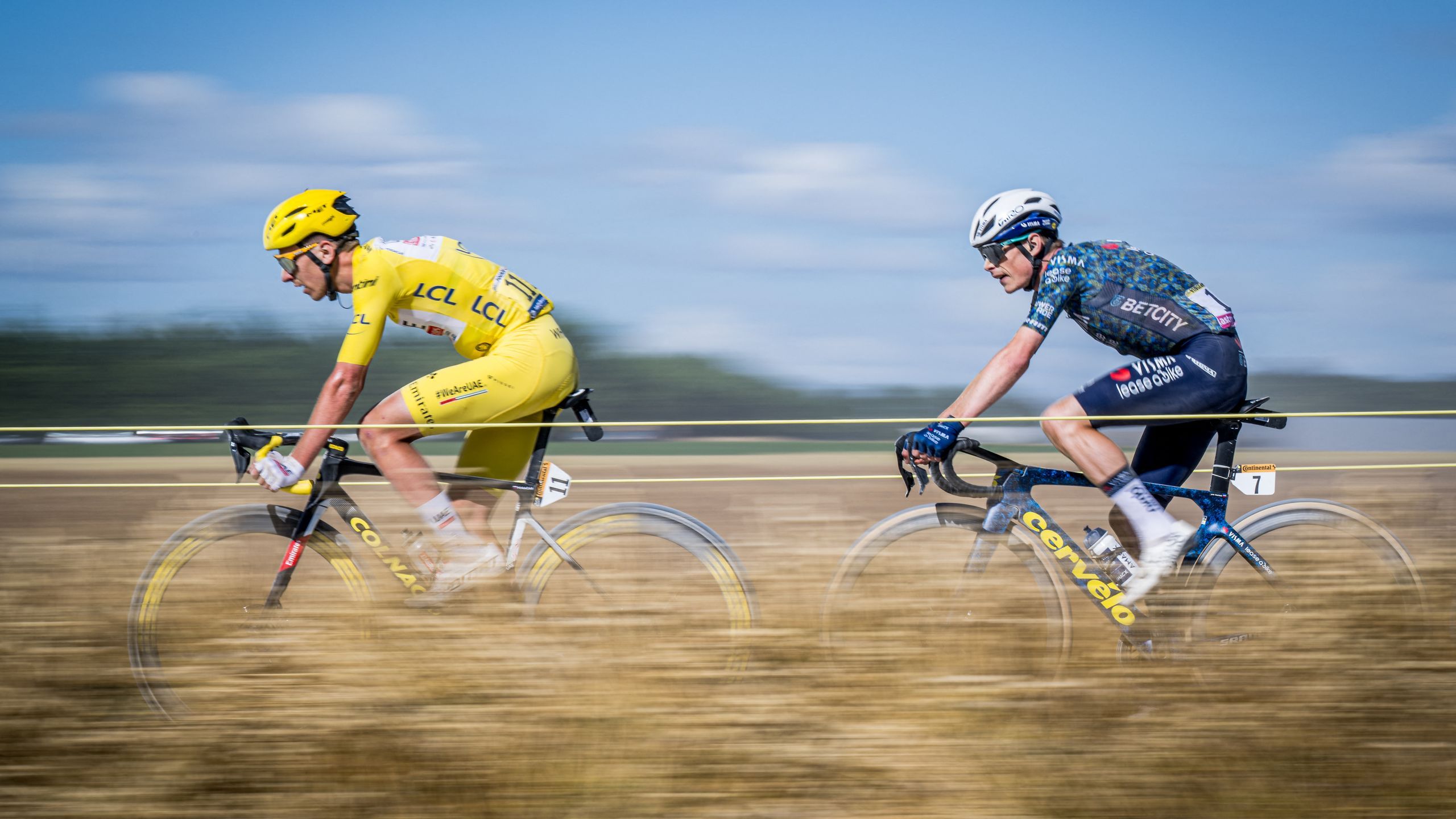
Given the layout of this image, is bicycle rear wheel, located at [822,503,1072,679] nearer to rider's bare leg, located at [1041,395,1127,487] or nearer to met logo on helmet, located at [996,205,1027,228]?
rider's bare leg, located at [1041,395,1127,487]

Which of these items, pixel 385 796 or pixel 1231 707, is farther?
pixel 1231 707

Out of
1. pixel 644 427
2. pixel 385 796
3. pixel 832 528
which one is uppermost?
pixel 644 427

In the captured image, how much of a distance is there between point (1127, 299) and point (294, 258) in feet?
8.37

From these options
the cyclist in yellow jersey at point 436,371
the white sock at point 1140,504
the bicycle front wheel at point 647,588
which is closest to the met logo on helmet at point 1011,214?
the white sock at point 1140,504

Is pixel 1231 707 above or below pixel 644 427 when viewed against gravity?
below

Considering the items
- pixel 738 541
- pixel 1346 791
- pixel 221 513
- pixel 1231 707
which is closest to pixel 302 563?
pixel 221 513

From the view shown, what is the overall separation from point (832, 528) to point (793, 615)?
38cm

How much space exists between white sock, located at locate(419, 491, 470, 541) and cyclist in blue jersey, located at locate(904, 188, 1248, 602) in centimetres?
135

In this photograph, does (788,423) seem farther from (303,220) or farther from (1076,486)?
(303,220)

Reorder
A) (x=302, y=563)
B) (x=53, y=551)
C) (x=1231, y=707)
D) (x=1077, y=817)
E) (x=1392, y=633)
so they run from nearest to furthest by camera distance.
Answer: (x=1077, y=817), (x=1231, y=707), (x=1392, y=633), (x=302, y=563), (x=53, y=551)

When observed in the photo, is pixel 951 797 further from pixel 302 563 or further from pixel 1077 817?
pixel 302 563

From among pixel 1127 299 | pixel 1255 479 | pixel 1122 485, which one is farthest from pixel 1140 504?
pixel 1127 299

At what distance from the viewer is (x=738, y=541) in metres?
3.56

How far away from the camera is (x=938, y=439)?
3383 millimetres
